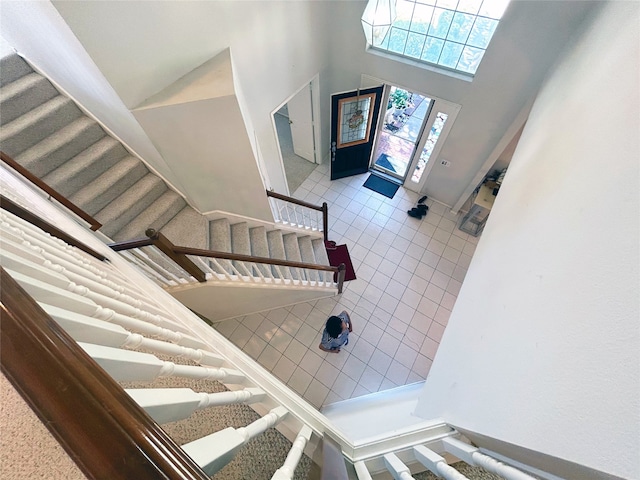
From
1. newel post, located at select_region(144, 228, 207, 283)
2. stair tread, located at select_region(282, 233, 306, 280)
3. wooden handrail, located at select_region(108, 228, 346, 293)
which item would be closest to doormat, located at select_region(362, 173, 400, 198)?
stair tread, located at select_region(282, 233, 306, 280)

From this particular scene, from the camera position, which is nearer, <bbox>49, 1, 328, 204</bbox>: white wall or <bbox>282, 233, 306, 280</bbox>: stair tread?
<bbox>49, 1, 328, 204</bbox>: white wall

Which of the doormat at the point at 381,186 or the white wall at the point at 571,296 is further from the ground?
the white wall at the point at 571,296

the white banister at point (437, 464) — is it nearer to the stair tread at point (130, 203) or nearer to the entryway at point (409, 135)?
the stair tread at point (130, 203)

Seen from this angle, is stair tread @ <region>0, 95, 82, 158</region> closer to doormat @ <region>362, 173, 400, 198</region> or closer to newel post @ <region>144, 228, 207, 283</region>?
newel post @ <region>144, 228, 207, 283</region>

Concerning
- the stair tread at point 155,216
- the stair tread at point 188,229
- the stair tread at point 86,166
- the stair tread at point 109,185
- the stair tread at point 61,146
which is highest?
the stair tread at point 61,146

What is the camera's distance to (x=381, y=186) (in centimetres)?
476

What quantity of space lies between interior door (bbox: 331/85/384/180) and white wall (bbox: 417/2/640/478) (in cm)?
240

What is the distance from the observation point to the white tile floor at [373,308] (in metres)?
3.13

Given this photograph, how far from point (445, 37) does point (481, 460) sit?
3.67m

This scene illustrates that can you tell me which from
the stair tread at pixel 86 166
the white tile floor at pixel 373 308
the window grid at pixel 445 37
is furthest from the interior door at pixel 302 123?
the stair tread at pixel 86 166

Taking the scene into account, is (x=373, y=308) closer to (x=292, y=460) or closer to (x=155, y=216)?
(x=155, y=216)

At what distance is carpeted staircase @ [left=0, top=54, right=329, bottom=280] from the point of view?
2373 millimetres

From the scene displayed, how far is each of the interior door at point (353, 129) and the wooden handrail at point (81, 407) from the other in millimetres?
4026

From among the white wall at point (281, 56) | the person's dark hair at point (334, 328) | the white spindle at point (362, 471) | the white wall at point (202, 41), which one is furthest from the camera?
the person's dark hair at point (334, 328)
